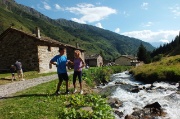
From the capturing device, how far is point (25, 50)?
125 feet

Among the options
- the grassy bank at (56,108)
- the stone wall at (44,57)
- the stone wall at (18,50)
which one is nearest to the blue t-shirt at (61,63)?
the grassy bank at (56,108)

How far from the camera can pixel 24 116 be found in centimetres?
960

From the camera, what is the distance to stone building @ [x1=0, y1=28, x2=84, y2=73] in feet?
123

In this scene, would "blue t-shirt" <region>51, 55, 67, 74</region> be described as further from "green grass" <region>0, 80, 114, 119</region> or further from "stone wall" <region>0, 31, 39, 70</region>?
"stone wall" <region>0, 31, 39, 70</region>

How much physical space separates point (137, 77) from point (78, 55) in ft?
86.3

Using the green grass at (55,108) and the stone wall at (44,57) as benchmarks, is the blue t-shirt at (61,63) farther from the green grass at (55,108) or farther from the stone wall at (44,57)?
the stone wall at (44,57)

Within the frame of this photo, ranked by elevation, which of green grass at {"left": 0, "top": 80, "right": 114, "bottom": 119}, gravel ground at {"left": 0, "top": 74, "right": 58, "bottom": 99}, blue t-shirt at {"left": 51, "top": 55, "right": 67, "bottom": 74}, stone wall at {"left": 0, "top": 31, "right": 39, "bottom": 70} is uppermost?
stone wall at {"left": 0, "top": 31, "right": 39, "bottom": 70}

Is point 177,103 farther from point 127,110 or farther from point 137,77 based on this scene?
point 137,77

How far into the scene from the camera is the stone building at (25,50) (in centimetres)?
3734

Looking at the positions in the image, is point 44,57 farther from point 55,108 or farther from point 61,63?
point 55,108

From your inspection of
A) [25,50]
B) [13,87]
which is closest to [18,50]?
[25,50]

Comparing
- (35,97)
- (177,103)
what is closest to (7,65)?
(35,97)

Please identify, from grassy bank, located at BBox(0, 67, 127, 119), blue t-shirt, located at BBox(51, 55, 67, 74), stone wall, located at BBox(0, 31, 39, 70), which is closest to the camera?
grassy bank, located at BBox(0, 67, 127, 119)

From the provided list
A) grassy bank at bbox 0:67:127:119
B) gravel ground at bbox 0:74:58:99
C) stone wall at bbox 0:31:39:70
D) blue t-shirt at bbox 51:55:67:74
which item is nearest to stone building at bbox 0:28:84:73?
stone wall at bbox 0:31:39:70
